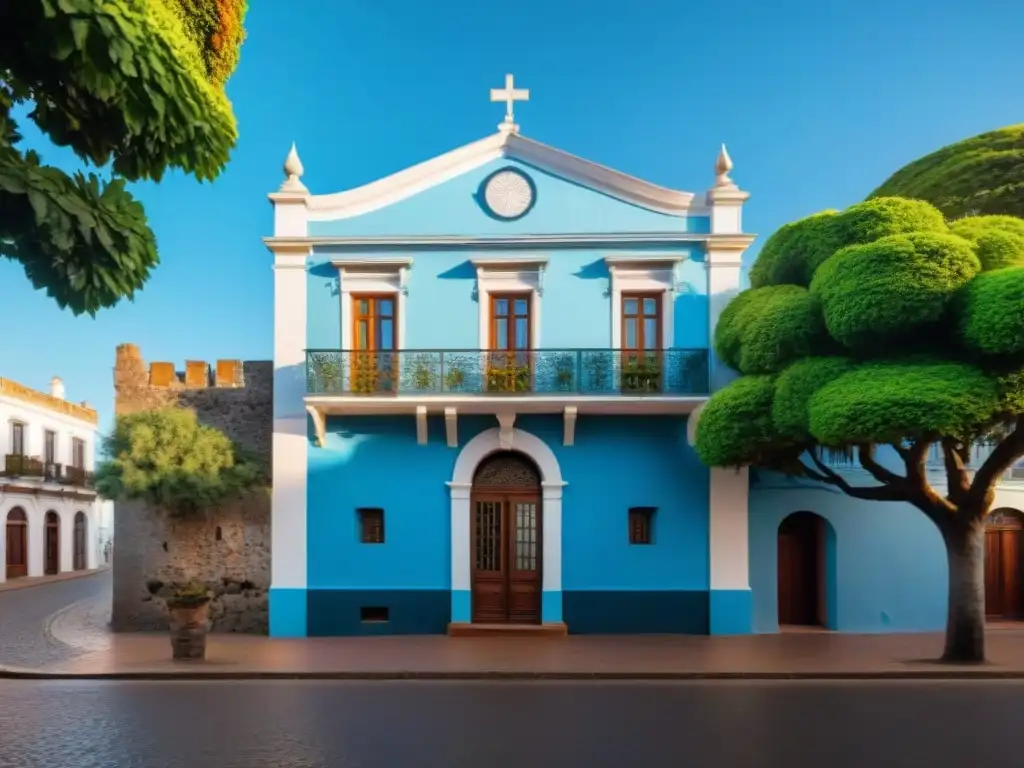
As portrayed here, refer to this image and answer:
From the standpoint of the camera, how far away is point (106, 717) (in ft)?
28.1

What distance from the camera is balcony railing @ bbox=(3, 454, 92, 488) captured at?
28.2 metres

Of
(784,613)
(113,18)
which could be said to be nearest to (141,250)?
(113,18)

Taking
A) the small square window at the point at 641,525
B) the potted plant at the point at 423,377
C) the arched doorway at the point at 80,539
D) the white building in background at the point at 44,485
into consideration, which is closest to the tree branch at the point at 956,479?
the small square window at the point at 641,525

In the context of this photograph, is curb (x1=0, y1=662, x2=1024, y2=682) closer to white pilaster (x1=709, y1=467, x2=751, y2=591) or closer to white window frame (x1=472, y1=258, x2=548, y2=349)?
white pilaster (x1=709, y1=467, x2=751, y2=591)

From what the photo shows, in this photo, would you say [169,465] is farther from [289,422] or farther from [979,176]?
[979,176]

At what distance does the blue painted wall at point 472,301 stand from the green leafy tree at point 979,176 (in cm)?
420

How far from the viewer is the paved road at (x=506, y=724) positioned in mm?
7047

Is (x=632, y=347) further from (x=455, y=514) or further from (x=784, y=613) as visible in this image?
(x=784, y=613)

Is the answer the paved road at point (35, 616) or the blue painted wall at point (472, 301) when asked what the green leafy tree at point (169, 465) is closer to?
the blue painted wall at point (472, 301)

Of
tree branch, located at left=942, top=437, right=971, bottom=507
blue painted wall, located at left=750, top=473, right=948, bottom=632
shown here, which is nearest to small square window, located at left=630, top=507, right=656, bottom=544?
blue painted wall, located at left=750, top=473, right=948, bottom=632

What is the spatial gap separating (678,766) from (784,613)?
8.68 m

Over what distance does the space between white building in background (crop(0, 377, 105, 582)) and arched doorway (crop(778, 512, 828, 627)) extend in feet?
74.1

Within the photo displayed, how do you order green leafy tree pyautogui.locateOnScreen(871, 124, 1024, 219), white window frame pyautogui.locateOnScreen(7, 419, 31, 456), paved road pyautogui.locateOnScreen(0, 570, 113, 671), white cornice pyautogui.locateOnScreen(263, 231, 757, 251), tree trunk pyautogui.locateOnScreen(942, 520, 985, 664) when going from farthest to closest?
1. white window frame pyautogui.locateOnScreen(7, 419, 31, 456)
2. green leafy tree pyautogui.locateOnScreen(871, 124, 1024, 219)
3. white cornice pyautogui.locateOnScreen(263, 231, 757, 251)
4. paved road pyautogui.locateOnScreen(0, 570, 113, 671)
5. tree trunk pyautogui.locateOnScreen(942, 520, 985, 664)

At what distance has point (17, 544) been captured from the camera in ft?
95.1
